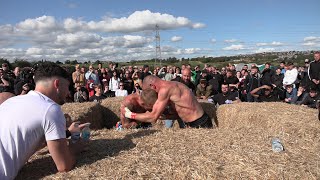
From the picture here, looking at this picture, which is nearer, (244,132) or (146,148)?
(146,148)

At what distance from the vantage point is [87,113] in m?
9.15

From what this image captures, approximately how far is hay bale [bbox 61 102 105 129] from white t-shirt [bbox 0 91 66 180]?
5.10 metres

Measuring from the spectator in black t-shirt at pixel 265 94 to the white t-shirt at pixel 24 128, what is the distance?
35.1 ft

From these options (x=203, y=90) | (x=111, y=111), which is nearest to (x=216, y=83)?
(x=203, y=90)

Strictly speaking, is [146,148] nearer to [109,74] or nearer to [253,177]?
[253,177]

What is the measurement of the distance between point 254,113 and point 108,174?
5769 mm

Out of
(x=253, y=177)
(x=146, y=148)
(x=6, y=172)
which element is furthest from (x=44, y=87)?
(x=253, y=177)

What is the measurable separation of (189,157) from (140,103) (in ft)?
13.1

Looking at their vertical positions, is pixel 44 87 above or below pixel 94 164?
above

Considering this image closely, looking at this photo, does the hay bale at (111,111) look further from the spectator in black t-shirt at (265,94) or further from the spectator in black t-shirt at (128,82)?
the spectator in black t-shirt at (265,94)

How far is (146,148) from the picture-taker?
4.16 m

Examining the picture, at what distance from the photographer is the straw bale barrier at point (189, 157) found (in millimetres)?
3273

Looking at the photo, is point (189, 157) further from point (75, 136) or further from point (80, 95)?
point (80, 95)

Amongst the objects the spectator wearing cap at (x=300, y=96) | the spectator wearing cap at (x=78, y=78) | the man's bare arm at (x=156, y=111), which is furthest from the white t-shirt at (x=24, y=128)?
the spectator wearing cap at (x=300, y=96)
